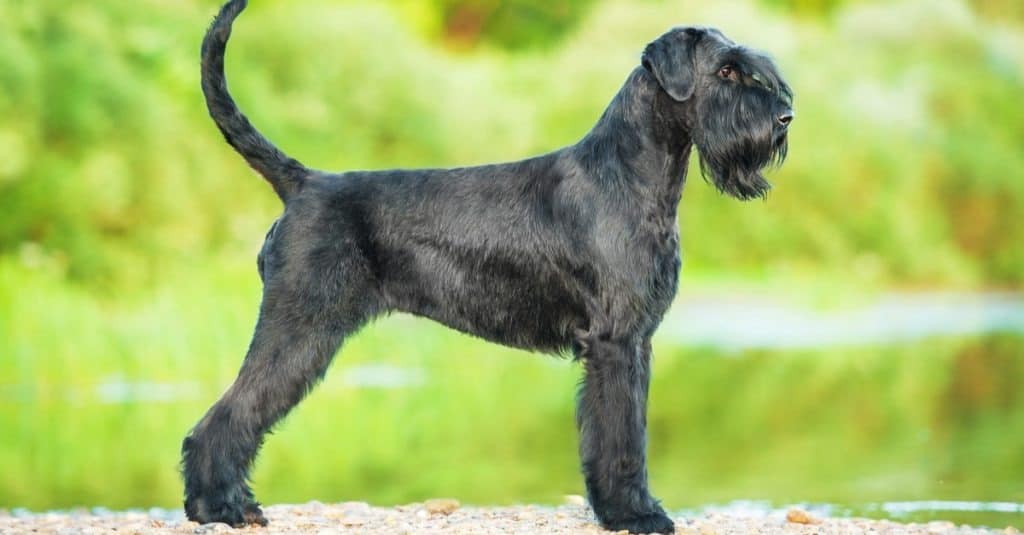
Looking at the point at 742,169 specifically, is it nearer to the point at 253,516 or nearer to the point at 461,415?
the point at 253,516

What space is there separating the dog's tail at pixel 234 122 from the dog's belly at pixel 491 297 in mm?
539

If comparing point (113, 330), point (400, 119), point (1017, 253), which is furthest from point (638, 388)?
point (1017, 253)

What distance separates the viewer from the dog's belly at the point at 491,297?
4770 millimetres

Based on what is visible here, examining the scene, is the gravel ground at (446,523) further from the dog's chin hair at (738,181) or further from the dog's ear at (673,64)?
the dog's ear at (673,64)

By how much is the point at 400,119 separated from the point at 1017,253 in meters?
8.93

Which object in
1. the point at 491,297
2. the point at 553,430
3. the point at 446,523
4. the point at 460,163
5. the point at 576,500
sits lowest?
the point at 446,523

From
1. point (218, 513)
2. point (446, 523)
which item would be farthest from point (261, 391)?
point (446, 523)

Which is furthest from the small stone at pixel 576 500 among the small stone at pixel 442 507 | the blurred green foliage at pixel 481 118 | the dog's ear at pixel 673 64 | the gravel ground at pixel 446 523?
the blurred green foliage at pixel 481 118

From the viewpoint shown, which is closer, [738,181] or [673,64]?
[673,64]

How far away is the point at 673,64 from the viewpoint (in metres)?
4.57

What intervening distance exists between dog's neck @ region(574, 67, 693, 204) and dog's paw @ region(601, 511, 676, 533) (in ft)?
3.56

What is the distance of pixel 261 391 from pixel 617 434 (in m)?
1.26

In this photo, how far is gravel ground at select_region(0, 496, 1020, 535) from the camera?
4.82 metres

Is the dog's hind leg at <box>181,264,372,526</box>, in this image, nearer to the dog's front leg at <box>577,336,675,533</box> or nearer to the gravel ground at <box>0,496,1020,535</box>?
the gravel ground at <box>0,496,1020,535</box>
